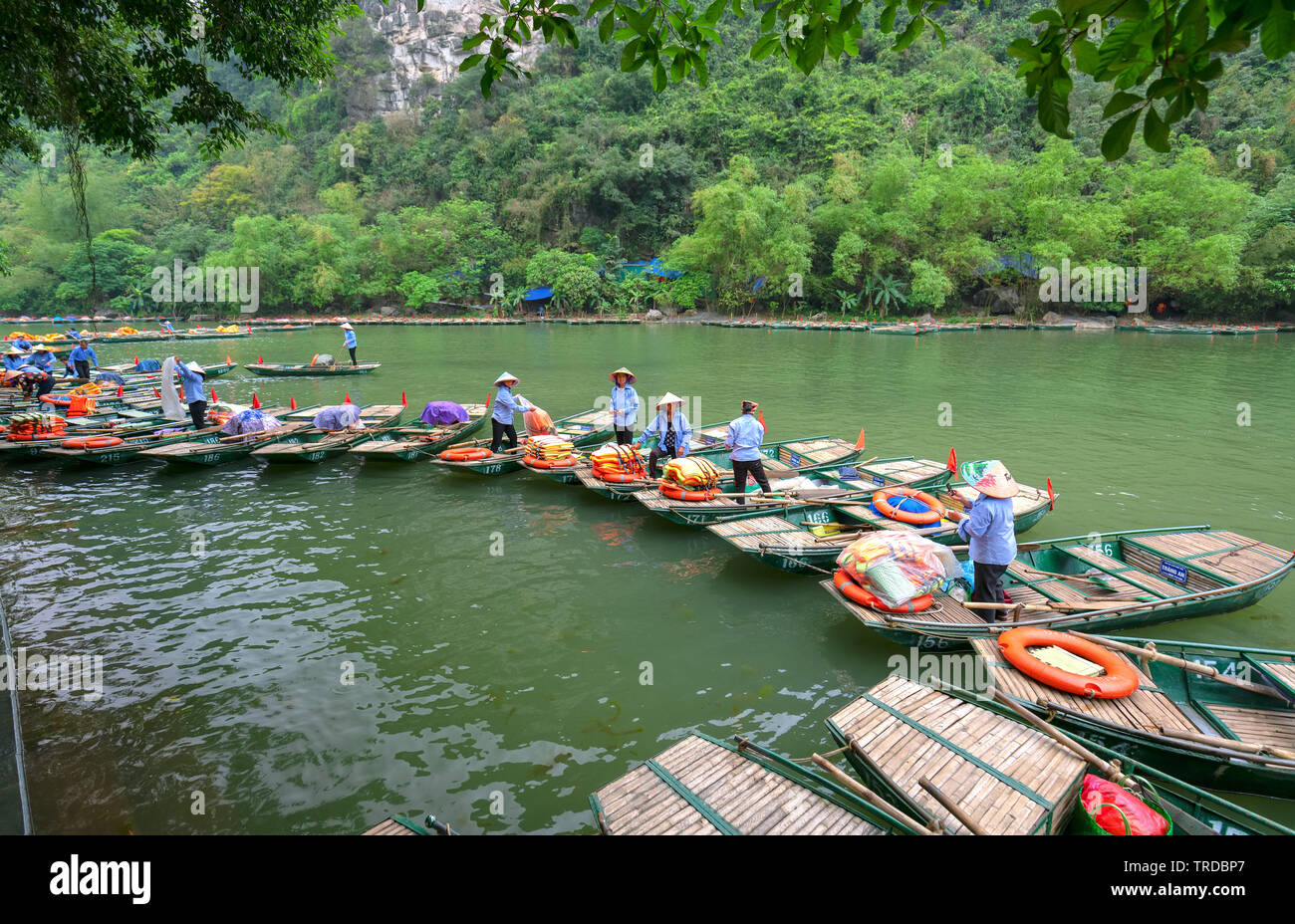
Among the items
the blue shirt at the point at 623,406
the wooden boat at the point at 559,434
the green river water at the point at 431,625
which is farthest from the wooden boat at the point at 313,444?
the blue shirt at the point at 623,406

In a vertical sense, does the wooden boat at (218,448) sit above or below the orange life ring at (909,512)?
above

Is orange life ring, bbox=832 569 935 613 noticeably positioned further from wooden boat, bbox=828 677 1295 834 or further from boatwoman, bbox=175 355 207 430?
boatwoman, bbox=175 355 207 430

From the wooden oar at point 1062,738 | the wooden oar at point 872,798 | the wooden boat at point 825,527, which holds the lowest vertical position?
the wooden oar at point 872,798

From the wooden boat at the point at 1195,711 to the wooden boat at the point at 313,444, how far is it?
1237cm

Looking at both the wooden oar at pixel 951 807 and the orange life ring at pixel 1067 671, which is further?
the orange life ring at pixel 1067 671

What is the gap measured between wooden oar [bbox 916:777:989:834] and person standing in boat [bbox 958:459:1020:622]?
303cm

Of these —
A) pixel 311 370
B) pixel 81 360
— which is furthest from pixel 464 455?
pixel 81 360

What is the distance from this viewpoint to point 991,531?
6.59 m

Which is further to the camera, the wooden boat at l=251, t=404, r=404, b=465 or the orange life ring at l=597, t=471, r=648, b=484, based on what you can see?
the wooden boat at l=251, t=404, r=404, b=465

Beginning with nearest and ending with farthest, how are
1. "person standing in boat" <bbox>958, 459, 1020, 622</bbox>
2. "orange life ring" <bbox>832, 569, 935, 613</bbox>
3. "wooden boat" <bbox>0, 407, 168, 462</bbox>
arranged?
"person standing in boat" <bbox>958, 459, 1020, 622</bbox>, "orange life ring" <bbox>832, 569, 935, 613</bbox>, "wooden boat" <bbox>0, 407, 168, 462</bbox>

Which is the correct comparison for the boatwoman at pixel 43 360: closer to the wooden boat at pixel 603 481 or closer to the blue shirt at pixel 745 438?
the wooden boat at pixel 603 481

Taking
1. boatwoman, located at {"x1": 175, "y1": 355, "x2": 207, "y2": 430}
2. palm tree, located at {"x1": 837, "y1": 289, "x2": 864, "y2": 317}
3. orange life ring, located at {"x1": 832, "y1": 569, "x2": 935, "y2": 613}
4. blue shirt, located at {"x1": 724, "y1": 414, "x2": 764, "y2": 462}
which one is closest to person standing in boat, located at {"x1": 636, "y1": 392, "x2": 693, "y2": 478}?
blue shirt, located at {"x1": 724, "y1": 414, "x2": 764, "y2": 462}

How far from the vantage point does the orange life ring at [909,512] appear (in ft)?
29.4

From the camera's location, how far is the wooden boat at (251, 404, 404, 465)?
42.6ft
